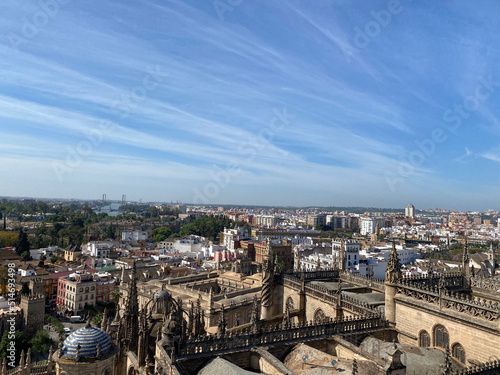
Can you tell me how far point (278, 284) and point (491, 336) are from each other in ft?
45.3

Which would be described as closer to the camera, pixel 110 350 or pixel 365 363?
pixel 110 350

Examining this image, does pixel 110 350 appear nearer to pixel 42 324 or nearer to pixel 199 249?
pixel 42 324

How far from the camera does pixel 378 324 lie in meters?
16.1

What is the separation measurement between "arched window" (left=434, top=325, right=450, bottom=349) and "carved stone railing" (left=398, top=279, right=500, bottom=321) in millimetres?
871

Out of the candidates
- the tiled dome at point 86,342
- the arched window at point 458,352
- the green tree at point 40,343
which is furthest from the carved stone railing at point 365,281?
the green tree at point 40,343

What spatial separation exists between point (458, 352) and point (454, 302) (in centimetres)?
176

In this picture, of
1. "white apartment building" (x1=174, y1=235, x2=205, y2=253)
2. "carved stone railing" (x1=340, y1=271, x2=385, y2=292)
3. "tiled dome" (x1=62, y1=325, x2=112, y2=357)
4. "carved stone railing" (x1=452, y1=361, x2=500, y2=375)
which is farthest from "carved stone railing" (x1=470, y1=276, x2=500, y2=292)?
"white apartment building" (x1=174, y1=235, x2=205, y2=253)

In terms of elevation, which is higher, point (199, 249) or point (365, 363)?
point (365, 363)

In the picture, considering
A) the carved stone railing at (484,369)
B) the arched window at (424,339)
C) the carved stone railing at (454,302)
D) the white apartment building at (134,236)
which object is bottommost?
the white apartment building at (134,236)

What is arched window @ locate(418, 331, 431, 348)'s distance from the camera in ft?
49.2

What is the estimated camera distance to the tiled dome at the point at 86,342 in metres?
9.95

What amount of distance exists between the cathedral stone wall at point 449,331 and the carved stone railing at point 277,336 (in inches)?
Answer: 34.0

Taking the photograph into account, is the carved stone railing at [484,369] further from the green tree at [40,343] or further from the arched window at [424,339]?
the green tree at [40,343]

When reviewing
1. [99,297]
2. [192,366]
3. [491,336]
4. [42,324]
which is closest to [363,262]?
[99,297]
